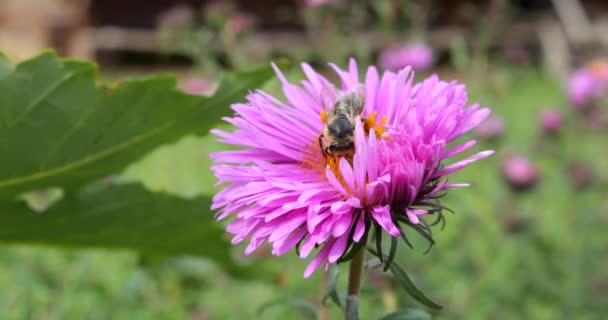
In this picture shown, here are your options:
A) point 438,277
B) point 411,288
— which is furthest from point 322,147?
point 438,277

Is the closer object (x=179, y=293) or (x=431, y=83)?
(x=431, y=83)

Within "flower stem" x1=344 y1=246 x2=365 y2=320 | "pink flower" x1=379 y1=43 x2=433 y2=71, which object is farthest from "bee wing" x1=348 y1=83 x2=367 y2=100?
"pink flower" x1=379 y1=43 x2=433 y2=71

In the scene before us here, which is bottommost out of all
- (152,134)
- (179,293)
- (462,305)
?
(462,305)

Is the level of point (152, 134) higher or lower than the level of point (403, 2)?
lower

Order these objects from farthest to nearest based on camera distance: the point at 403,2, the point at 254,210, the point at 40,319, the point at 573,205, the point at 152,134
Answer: the point at 573,205 → the point at 403,2 → the point at 40,319 → the point at 152,134 → the point at 254,210

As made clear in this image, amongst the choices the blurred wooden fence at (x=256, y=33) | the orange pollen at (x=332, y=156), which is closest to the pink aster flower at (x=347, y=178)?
the orange pollen at (x=332, y=156)

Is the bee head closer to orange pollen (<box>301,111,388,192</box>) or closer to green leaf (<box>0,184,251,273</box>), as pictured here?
orange pollen (<box>301,111,388,192</box>)

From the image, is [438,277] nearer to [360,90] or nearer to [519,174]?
[519,174]

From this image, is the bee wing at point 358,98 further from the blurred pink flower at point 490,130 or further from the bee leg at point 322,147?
the blurred pink flower at point 490,130

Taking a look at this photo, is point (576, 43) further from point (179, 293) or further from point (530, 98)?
point (179, 293)

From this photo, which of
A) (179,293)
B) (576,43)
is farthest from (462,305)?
(576,43)
